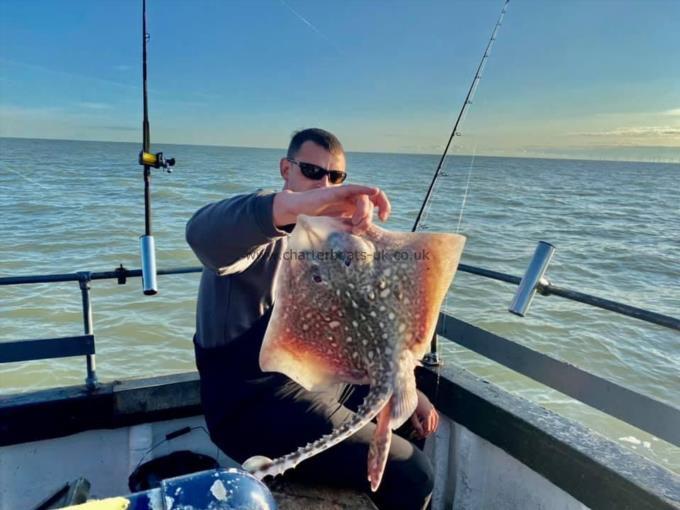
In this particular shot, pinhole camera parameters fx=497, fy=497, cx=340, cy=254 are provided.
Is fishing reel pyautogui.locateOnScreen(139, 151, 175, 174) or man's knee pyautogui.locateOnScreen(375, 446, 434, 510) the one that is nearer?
man's knee pyautogui.locateOnScreen(375, 446, 434, 510)

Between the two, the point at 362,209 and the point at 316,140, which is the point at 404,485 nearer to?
the point at 362,209

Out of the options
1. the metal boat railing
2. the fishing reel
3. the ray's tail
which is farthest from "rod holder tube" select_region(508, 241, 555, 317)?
the fishing reel

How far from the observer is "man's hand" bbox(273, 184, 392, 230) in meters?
1.63

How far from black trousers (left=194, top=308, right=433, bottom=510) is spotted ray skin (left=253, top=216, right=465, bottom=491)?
56 centimetres

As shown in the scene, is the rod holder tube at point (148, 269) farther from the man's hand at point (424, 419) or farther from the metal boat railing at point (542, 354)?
the man's hand at point (424, 419)

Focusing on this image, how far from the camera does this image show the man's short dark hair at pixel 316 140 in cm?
243

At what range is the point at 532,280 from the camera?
8.58 ft

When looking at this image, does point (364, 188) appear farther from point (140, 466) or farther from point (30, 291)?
point (30, 291)

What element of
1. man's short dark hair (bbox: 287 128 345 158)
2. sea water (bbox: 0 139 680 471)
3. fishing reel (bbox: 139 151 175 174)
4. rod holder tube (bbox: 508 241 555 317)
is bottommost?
sea water (bbox: 0 139 680 471)

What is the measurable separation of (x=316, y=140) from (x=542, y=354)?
5.31ft

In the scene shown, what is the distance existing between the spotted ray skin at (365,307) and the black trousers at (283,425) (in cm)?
56

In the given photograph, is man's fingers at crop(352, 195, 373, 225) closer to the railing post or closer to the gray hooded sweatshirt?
the gray hooded sweatshirt

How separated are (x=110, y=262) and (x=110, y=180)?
A: 2282cm

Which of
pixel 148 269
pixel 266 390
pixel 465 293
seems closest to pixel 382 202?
pixel 266 390
